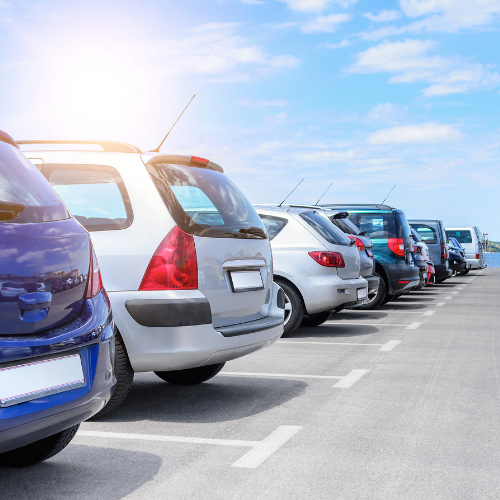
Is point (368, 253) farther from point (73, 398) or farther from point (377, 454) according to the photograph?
point (73, 398)

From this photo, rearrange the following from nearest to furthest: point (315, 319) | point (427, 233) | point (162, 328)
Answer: point (162, 328), point (315, 319), point (427, 233)

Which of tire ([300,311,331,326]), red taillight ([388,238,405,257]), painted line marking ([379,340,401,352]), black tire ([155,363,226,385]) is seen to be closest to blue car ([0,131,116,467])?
black tire ([155,363,226,385])

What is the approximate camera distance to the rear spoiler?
212 inches

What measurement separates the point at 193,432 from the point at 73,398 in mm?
1642

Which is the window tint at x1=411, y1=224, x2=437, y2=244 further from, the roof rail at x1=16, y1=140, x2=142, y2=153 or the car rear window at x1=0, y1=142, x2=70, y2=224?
the car rear window at x1=0, y1=142, x2=70, y2=224

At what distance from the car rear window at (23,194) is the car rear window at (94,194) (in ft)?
5.02

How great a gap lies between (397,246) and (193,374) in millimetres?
8042

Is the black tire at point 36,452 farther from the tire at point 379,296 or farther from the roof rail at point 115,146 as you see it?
the tire at point 379,296

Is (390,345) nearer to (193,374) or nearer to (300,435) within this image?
(193,374)

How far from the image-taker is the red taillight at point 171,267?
5035 mm

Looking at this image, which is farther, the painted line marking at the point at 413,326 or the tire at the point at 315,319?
the painted line marking at the point at 413,326

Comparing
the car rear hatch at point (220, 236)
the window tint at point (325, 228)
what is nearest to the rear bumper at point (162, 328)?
the car rear hatch at point (220, 236)

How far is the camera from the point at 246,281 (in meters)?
5.55

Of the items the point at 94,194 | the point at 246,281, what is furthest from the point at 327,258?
the point at 94,194
